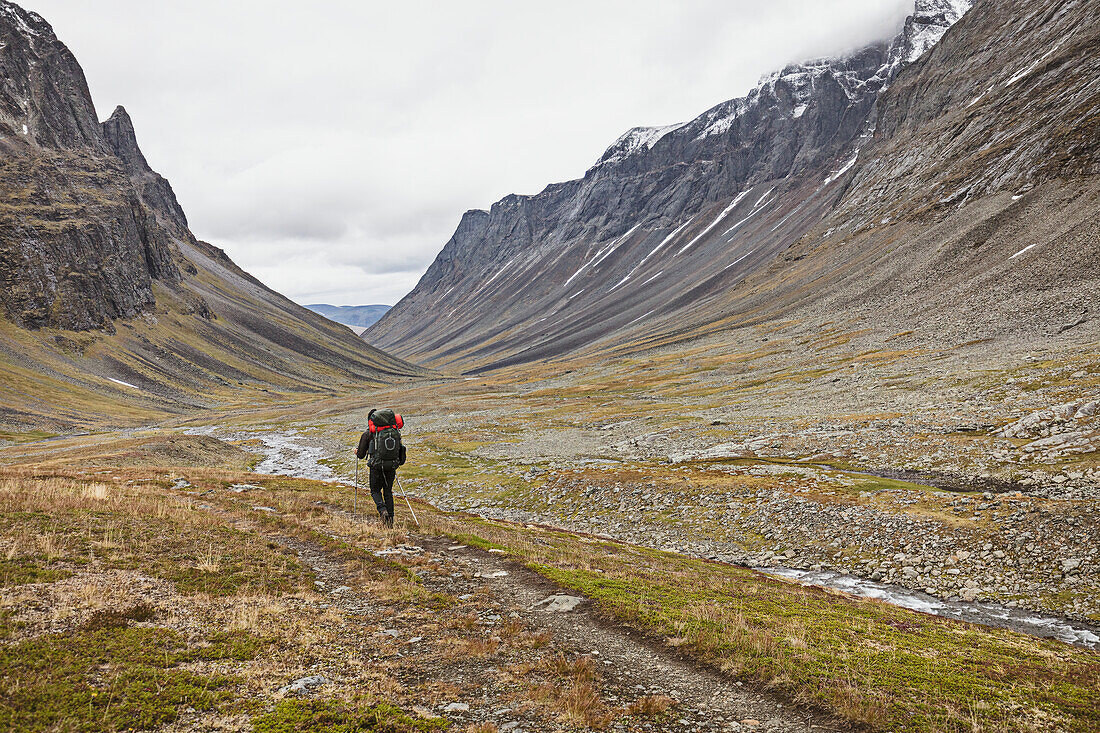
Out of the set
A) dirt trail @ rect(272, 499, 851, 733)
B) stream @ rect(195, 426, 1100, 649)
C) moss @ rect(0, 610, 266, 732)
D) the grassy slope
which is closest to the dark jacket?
the grassy slope

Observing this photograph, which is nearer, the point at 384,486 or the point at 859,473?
the point at 384,486

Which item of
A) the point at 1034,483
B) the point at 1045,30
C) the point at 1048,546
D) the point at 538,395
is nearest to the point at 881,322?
the point at 538,395

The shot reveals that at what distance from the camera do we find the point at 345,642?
9227mm

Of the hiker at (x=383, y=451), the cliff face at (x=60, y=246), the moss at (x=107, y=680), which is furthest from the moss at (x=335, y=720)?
the cliff face at (x=60, y=246)

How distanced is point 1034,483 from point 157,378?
183 meters

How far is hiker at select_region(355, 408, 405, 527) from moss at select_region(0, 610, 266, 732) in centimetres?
1038

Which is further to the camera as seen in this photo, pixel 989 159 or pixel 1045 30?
pixel 1045 30

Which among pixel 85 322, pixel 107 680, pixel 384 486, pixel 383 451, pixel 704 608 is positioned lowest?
pixel 704 608

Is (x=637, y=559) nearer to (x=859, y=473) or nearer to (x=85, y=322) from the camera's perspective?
(x=859, y=473)

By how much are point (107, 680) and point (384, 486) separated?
13.2m

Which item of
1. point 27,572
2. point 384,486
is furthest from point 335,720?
point 384,486

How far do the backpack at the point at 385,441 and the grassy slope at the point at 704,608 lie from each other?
246 cm

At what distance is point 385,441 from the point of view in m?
18.9

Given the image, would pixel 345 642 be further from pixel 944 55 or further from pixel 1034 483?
pixel 944 55
